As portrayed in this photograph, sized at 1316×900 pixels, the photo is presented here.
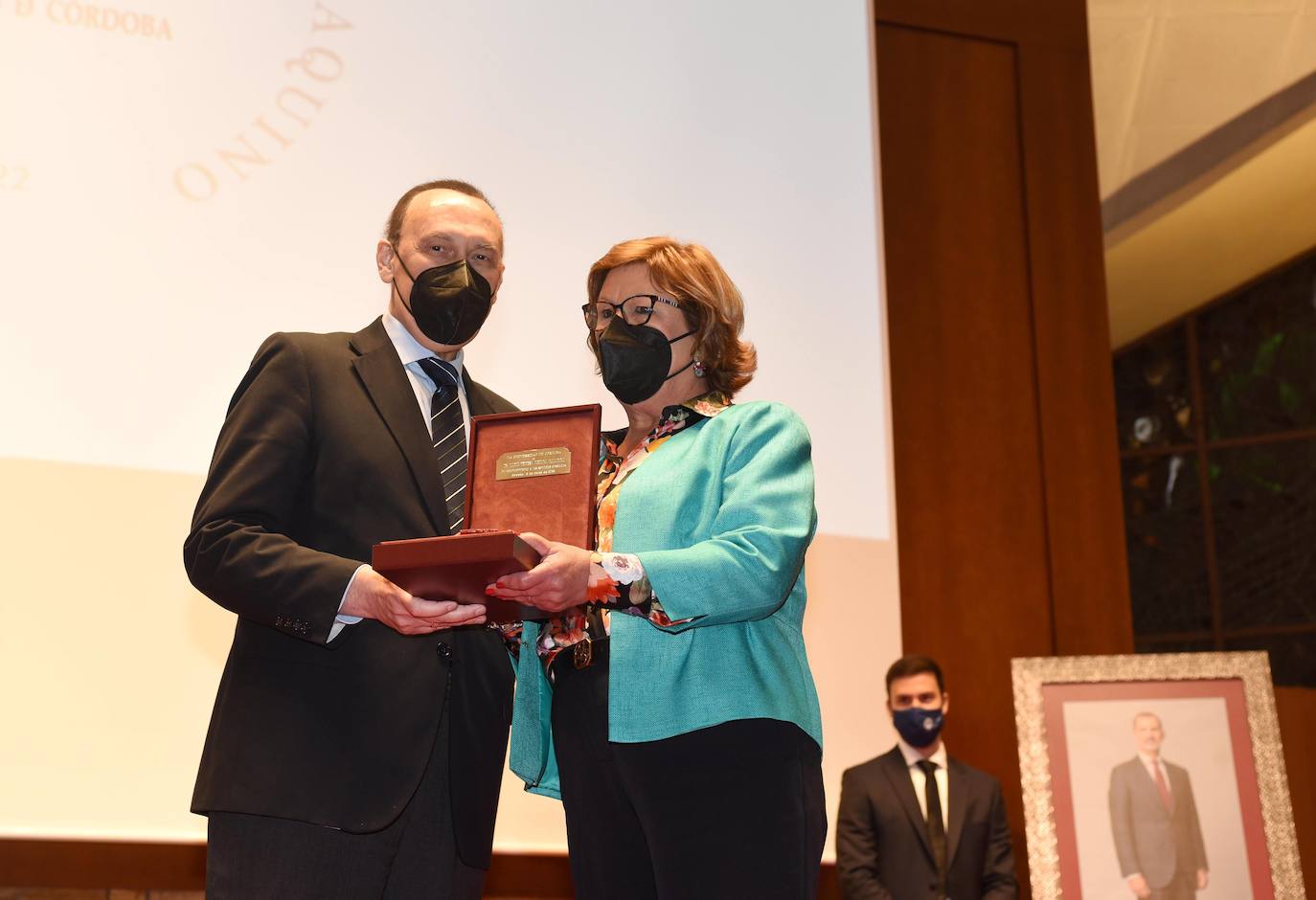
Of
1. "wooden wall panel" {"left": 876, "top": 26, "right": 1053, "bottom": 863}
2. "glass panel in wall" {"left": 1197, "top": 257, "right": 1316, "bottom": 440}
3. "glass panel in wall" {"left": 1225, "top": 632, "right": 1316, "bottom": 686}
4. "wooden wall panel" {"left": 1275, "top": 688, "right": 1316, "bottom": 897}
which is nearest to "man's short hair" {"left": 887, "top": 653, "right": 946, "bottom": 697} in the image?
"wooden wall panel" {"left": 876, "top": 26, "right": 1053, "bottom": 863}

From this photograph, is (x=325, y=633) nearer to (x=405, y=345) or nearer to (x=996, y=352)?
(x=405, y=345)

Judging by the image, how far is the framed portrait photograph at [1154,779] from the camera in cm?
357

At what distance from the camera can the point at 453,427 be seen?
1946mm

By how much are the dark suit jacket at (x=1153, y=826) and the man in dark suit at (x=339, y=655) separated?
2371 mm

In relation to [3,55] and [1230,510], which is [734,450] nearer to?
[3,55]

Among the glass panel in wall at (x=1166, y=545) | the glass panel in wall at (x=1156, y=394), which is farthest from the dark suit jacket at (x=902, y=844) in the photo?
the glass panel in wall at (x=1156, y=394)

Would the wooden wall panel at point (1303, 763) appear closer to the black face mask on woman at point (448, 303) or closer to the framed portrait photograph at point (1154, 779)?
the framed portrait photograph at point (1154, 779)

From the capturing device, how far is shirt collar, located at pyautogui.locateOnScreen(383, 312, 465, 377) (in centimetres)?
200

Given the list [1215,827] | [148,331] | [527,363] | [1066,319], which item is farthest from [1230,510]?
[148,331]

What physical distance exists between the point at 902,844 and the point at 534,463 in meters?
2.38

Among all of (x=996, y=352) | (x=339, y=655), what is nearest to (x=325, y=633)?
(x=339, y=655)

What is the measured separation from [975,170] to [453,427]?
3.12m

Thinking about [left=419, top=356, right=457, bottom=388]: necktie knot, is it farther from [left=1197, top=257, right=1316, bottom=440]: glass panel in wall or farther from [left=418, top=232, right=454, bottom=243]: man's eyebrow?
[left=1197, top=257, right=1316, bottom=440]: glass panel in wall

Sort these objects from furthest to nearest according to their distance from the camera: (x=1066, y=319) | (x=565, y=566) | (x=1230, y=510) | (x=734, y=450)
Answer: (x=1230, y=510)
(x=1066, y=319)
(x=734, y=450)
(x=565, y=566)
